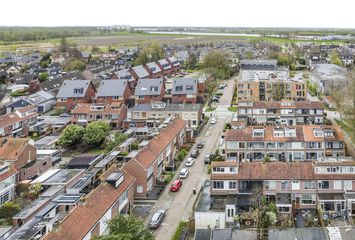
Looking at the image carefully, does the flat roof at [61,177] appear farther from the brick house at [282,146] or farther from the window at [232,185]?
the brick house at [282,146]

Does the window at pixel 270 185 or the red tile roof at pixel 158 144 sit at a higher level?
the red tile roof at pixel 158 144

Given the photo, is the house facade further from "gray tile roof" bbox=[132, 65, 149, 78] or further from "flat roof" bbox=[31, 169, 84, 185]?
"flat roof" bbox=[31, 169, 84, 185]

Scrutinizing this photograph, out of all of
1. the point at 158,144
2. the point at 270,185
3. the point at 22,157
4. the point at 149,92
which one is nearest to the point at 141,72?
the point at 149,92

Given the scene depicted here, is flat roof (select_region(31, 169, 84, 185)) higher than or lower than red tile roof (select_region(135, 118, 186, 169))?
lower

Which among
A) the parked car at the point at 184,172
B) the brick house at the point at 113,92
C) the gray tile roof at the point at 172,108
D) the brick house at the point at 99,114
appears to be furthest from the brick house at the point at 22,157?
the brick house at the point at 113,92

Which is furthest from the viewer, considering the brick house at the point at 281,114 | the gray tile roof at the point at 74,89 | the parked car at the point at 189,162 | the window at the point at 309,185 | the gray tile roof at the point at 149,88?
the gray tile roof at the point at 74,89

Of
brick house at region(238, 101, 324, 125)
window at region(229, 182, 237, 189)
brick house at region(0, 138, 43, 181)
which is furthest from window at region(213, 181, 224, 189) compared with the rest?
brick house at region(238, 101, 324, 125)

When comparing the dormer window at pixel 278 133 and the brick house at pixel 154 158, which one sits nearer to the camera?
the brick house at pixel 154 158
